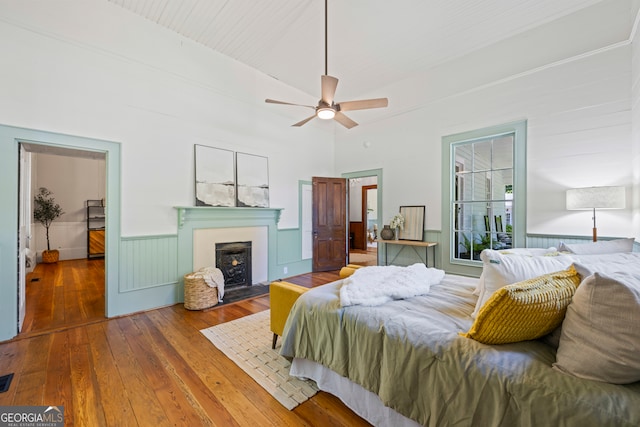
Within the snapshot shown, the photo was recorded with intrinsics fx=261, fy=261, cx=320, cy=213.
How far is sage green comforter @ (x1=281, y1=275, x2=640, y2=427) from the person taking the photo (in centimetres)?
95

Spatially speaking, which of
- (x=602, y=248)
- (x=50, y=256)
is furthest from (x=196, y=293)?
(x=50, y=256)

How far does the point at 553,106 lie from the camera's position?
140 inches

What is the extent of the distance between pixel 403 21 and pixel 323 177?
325 cm

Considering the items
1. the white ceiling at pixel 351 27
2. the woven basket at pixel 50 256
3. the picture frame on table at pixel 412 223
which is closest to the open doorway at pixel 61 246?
the woven basket at pixel 50 256

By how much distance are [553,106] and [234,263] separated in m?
5.28

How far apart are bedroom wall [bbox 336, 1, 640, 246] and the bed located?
2647 mm

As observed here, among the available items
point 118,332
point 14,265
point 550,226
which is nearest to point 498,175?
point 550,226

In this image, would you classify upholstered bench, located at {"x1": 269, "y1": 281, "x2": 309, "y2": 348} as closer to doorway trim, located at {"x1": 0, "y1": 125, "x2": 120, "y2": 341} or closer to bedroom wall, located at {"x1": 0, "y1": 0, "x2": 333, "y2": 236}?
bedroom wall, located at {"x1": 0, "y1": 0, "x2": 333, "y2": 236}

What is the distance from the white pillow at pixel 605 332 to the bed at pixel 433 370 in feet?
0.16

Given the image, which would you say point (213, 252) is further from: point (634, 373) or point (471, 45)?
point (471, 45)

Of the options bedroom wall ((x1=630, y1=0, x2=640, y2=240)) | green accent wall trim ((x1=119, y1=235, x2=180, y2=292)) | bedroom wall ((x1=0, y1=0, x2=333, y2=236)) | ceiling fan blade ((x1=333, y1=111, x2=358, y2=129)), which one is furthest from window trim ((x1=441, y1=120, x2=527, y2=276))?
green accent wall trim ((x1=119, y1=235, x2=180, y2=292))

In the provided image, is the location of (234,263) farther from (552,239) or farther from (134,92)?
(552,239)

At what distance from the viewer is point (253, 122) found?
482 cm

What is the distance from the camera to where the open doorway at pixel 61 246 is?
3111 millimetres
